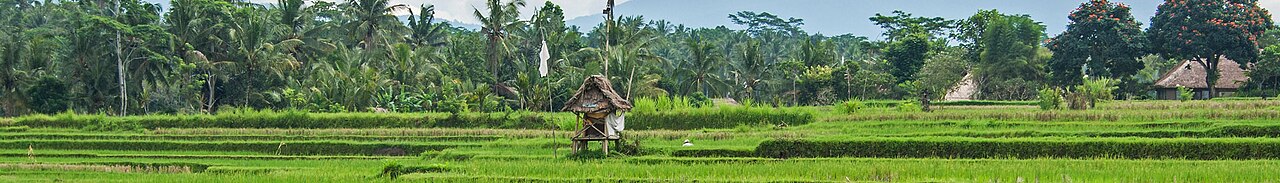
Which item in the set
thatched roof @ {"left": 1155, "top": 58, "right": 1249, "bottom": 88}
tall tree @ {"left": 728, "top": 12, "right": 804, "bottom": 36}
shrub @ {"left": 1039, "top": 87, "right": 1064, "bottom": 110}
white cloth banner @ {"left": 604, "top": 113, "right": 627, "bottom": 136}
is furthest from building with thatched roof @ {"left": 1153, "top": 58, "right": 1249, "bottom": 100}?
tall tree @ {"left": 728, "top": 12, "right": 804, "bottom": 36}

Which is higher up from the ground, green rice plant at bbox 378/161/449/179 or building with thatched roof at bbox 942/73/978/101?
building with thatched roof at bbox 942/73/978/101

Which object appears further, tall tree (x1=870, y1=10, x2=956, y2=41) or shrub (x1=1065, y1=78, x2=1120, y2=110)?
tall tree (x1=870, y1=10, x2=956, y2=41)

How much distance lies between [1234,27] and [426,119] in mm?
20133

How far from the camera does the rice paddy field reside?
13.1 m

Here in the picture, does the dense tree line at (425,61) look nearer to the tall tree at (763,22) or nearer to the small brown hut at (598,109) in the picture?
the small brown hut at (598,109)

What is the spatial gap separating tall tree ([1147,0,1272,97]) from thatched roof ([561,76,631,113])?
62.7ft

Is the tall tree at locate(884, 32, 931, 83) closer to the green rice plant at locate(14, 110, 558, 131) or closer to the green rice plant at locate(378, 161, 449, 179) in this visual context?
the green rice plant at locate(14, 110, 558, 131)

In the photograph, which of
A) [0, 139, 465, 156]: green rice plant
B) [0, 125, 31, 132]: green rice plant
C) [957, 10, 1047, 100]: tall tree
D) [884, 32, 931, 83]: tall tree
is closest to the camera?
[0, 139, 465, 156]: green rice plant

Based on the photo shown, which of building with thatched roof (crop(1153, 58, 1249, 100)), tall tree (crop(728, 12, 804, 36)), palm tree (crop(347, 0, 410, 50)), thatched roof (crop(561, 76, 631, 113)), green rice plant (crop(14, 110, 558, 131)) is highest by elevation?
tall tree (crop(728, 12, 804, 36))

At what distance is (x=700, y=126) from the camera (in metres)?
21.4

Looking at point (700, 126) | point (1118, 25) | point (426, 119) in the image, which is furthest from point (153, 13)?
point (1118, 25)

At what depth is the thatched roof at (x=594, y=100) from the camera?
1617 cm

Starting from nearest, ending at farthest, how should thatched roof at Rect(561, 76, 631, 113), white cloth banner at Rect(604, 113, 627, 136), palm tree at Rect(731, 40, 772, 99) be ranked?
thatched roof at Rect(561, 76, 631, 113)
white cloth banner at Rect(604, 113, 627, 136)
palm tree at Rect(731, 40, 772, 99)

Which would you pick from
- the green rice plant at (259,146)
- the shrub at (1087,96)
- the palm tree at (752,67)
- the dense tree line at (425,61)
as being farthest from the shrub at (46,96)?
the shrub at (1087,96)
